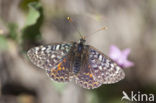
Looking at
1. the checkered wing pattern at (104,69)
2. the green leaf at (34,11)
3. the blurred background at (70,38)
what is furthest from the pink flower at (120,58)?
the green leaf at (34,11)

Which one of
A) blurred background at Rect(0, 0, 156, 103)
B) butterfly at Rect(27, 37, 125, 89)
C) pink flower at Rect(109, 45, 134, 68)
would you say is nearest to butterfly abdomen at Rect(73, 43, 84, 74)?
butterfly at Rect(27, 37, 125, 89)

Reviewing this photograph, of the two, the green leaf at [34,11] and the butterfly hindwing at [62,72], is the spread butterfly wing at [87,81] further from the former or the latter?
the green leaf at [34,11]

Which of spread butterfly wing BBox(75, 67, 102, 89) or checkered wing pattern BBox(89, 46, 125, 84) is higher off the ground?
checkered wing pattern BBox(89, 46, 125, 84)

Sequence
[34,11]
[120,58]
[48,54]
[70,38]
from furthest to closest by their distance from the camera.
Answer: [70,38] < [120,58] < [34,11] < [48,54]

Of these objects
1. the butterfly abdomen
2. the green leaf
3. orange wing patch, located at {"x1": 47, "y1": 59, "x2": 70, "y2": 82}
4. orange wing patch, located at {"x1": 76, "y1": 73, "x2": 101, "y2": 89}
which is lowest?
orange wing patch, located at {"x1": 76, "y1": 73, "x2": 101, "y2": 89}

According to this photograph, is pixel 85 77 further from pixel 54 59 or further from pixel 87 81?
pixel 54 59

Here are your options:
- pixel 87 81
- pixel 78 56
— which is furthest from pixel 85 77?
pixel 78 56

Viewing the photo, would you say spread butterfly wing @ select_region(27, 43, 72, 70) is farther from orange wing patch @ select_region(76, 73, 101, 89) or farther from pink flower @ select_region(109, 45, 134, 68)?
pink flower @ select_region(109, 45, 134, 68)
